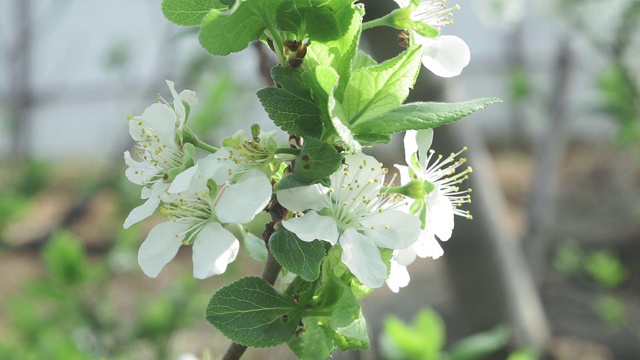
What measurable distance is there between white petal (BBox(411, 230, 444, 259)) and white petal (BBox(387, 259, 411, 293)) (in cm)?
2

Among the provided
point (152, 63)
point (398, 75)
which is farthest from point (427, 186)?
point (152, 63)

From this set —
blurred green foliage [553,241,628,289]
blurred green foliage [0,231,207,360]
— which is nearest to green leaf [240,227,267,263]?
blurred green foliage [0,231,207,360]

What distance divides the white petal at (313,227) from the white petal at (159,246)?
0.07 meters

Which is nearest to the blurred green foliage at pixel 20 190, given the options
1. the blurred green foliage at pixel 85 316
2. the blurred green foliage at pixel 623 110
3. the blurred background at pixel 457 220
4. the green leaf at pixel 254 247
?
the blurred background at pixel 457 220

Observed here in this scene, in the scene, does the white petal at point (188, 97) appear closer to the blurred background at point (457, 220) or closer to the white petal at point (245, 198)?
the white petal at point (245, 198)

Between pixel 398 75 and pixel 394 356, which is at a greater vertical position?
pixel 398 75

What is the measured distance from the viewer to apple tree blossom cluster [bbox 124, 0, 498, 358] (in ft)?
1.43

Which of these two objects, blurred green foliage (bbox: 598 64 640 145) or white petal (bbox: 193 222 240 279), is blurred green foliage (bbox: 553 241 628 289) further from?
white petal (bbox: 193 222 240 279)

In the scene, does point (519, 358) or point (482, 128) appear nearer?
point (519, 358)

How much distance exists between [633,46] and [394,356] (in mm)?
1275

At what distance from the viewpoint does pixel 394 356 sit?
1.15m

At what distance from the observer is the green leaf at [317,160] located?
434 mm

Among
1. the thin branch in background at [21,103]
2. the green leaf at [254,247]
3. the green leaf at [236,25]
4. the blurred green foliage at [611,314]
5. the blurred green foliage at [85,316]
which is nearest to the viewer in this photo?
the green leaf at [236,25]

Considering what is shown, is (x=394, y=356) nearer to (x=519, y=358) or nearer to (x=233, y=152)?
(x=519, y=358)
